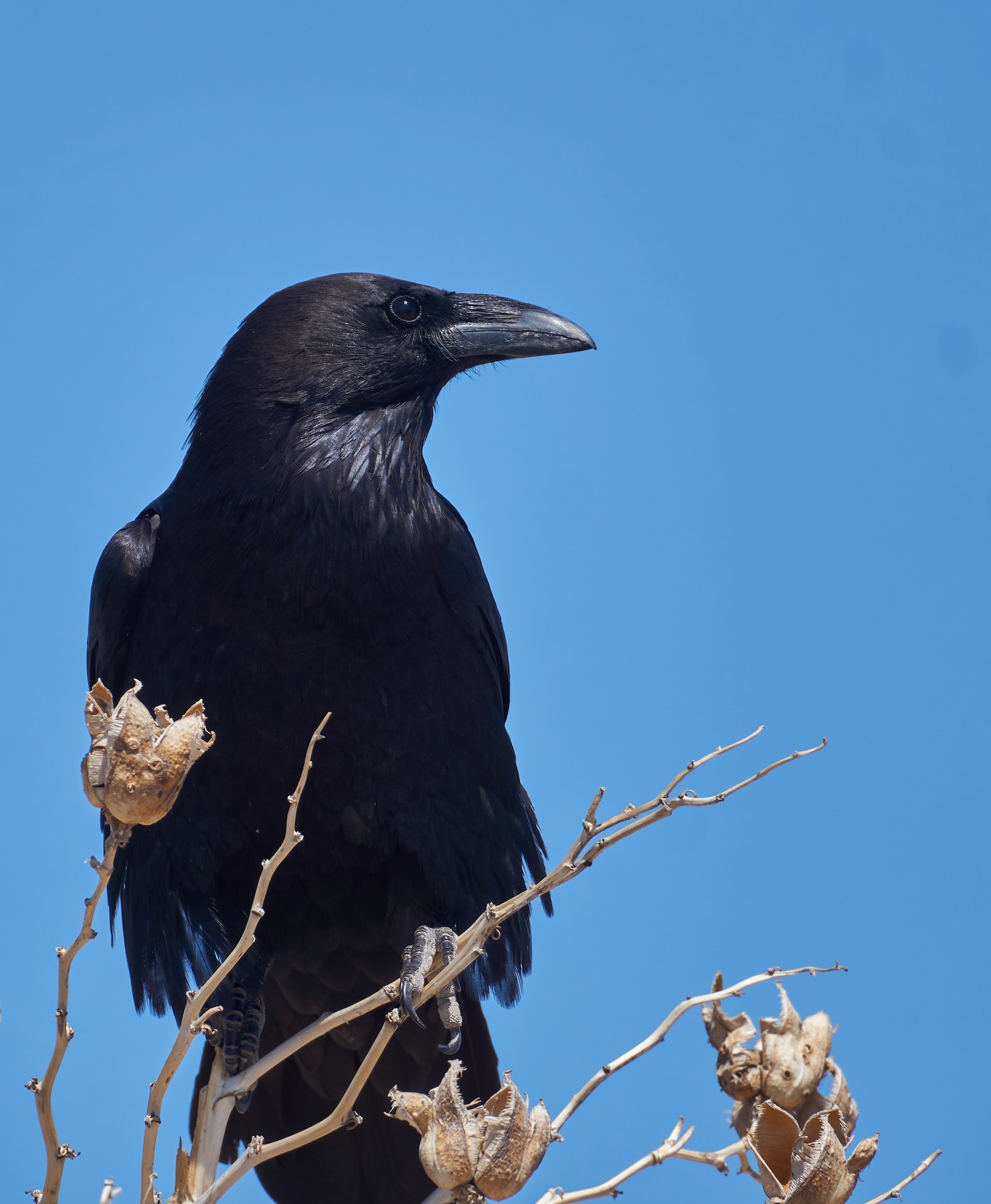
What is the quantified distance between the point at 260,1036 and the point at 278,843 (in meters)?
1.01

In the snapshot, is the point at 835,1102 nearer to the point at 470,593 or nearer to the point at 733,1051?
the point at 733,1051

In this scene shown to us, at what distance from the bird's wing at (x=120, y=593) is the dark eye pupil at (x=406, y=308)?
1165mm

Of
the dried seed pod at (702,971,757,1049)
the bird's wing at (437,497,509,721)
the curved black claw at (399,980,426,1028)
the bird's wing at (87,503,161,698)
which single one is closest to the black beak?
the bird's wing at (437,497,509,721)

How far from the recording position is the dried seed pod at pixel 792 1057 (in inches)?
124

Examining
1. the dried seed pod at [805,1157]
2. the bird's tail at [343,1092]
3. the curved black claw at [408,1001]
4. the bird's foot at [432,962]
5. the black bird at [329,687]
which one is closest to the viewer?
the dried seed pod at [805,1157]

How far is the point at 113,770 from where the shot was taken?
2531 millimetres

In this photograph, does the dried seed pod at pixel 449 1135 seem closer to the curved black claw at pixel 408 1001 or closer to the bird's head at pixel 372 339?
the curved black claw at pixel 408 1001

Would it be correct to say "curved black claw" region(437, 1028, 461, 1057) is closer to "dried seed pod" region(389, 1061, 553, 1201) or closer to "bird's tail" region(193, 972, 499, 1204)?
"bird's tail" region(193, 972, 499, 1204)

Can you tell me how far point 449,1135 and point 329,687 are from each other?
2.27m

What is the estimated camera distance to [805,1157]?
294 cm

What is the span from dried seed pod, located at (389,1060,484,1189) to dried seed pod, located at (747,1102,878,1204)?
0.65m

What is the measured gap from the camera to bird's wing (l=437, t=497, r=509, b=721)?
533 cm

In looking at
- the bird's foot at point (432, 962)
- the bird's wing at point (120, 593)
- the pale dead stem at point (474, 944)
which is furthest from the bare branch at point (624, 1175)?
the bird's wing at point (120, 593)

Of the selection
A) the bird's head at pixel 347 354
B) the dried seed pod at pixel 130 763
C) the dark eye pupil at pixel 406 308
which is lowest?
the dried seed pod at pixel 130 763
